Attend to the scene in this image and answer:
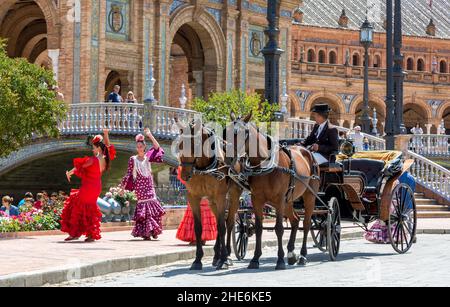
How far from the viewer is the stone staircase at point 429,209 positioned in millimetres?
30255

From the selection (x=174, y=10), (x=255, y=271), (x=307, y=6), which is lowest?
(x=255, y=271)

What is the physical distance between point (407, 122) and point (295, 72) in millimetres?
12918

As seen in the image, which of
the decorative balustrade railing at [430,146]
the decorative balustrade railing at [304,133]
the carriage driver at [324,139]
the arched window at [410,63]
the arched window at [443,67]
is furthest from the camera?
the arched window at [443,67]

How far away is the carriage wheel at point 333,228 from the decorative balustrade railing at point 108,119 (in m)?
15.1

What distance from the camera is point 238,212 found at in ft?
47.9

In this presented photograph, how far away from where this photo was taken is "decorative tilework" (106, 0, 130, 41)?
3534 cm

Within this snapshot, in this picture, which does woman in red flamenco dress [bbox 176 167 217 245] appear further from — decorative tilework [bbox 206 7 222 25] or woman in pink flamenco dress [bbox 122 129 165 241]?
decorative tilework [bbox 206 7 222 25]

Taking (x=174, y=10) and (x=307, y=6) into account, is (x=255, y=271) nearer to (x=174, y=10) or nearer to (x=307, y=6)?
(x=174, y=10)

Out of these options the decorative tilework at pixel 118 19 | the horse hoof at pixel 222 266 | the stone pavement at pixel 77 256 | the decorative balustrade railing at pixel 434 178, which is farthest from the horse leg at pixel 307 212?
the decorative tilework at pixel 118 19

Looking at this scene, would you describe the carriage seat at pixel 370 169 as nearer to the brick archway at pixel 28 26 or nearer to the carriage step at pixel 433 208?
the carriage step at pixel 433 208

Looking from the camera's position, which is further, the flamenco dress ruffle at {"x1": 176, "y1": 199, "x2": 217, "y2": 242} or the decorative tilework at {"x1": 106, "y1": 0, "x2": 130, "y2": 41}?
the decorative tilework at {"x1": 106, "y1": 0, "x2": 130, "y2": 41}

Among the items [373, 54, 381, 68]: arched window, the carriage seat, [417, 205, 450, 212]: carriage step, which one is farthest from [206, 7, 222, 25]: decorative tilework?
[373, 54, 381, 68]: arched window

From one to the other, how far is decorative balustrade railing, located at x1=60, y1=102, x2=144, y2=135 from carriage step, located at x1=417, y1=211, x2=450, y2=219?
29.7 feet
